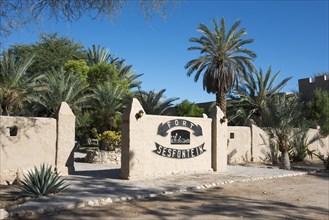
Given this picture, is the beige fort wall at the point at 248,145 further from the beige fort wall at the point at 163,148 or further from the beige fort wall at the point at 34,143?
the beige fort wall at the point at 34,143

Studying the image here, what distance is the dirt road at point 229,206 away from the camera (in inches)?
327

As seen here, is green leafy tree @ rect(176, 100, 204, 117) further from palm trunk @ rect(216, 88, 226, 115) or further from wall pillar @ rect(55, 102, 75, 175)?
wall pillar @ rect(55, 102, 75, 175)

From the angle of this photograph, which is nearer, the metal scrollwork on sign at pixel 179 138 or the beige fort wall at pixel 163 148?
the beige fort wall at pixel 163 148

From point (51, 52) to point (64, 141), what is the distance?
30.6m

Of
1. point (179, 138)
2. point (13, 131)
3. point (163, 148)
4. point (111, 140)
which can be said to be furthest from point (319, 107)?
point (13, 131)

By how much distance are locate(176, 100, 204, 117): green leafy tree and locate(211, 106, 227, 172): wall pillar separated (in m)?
15.2

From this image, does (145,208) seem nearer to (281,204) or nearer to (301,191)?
(281,204)

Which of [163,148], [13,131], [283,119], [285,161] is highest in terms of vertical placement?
[283,119]

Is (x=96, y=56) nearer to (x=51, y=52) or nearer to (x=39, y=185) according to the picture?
(x=51, y=52)

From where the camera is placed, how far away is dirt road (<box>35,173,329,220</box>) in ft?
27.2

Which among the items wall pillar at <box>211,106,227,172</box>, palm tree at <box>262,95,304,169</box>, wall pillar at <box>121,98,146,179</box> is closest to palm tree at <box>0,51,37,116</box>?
wall pillar at <box>121,98,146,179</box>

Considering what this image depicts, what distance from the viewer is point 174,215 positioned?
8.29 m

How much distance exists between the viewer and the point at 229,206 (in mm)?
9523

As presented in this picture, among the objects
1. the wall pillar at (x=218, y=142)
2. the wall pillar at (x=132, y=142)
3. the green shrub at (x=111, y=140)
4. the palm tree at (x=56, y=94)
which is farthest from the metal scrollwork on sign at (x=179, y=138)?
the palm tree at (x=56, y=94)
